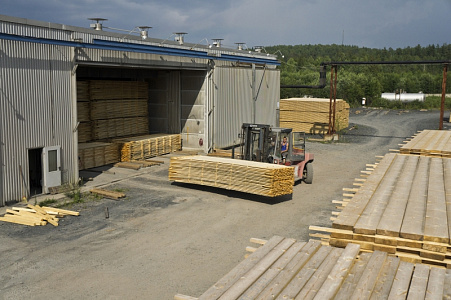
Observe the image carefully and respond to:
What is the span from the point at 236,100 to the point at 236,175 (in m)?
12.4

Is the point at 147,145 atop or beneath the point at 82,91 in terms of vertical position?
beneath

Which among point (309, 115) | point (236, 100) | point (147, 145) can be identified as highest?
point (236, 100)

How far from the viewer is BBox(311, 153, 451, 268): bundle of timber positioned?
25.8 feet

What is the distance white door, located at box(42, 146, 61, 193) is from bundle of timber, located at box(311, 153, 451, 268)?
11259mm

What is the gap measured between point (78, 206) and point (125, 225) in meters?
2.78

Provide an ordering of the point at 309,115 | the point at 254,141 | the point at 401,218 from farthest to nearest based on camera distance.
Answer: the point at 309,115
the point at 254,141
the point at 401,218

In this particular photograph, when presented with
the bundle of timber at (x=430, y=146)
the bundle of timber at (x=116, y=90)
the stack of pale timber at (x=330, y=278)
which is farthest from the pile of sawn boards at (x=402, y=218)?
the bundle of timber at (x=116, y=90)

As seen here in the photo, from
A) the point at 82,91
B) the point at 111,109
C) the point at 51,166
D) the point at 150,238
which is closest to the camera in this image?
the point at 150,238

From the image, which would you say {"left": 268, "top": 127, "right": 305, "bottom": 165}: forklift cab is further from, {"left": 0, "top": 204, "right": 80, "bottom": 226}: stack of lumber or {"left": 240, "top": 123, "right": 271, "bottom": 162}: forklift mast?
{"left": 0, "top": 204, "right": 80, "bottom": 226}: stack of lumber

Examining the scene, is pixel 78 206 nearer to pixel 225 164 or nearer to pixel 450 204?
pixel 225 164

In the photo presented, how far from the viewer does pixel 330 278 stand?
6754mm

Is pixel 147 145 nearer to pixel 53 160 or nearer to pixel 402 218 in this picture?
pixel 53 160

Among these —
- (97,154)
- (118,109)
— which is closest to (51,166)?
(97,154)

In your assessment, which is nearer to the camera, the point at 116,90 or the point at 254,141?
the point at 254,141
